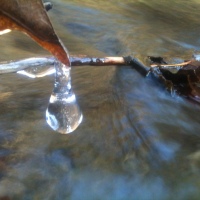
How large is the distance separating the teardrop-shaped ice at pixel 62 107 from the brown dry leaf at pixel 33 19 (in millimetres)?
786

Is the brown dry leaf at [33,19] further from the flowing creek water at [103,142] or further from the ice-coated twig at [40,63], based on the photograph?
the ice-coated twig at [40,63]

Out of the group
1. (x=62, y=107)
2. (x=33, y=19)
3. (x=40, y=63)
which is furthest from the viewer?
(x=40, y=63)

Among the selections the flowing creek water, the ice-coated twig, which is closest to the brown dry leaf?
the flowing creek water

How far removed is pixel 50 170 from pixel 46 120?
392 millimetres

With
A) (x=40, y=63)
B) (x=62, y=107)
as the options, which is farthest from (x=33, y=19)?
(x=40, y=63)

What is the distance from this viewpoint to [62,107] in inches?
68.1

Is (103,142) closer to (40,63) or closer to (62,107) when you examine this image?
(62,107)

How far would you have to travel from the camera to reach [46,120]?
6.17ft

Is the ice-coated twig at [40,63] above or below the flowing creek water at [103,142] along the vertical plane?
above

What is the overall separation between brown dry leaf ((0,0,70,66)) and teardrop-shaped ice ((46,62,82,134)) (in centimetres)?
79

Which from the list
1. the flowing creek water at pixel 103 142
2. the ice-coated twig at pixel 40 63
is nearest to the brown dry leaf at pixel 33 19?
the flowing creek water at pixel 103 142

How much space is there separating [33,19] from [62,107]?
3.02ft

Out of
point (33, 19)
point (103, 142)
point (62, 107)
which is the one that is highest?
point (33, 19)

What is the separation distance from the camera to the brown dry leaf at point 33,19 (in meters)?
0.83
